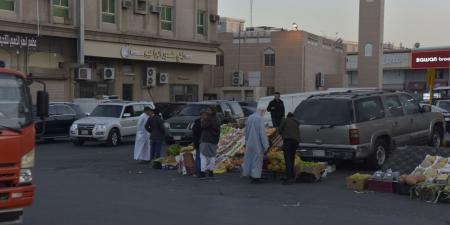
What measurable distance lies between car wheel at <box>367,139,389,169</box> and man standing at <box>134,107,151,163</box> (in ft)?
21.5

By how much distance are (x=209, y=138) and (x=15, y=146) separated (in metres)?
7.46

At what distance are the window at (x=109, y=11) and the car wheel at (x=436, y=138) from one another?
23790 millimetres

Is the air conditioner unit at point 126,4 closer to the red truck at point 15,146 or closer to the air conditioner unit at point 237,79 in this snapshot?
the air conditioner unit at point 237,79

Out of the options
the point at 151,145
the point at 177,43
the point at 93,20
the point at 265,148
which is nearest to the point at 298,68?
the point at 177,43

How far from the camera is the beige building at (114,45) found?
33.8m

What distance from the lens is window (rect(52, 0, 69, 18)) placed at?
116ft

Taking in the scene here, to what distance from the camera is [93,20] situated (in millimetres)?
37281

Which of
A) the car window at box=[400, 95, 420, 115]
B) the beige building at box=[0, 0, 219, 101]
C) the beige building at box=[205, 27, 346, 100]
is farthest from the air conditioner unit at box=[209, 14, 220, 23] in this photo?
the car window at box=[400, 95, 420, 115]

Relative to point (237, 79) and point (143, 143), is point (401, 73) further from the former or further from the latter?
point (143, 143)

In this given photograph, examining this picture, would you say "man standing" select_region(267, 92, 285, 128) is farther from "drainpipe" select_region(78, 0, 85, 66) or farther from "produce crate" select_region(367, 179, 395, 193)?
"drainpipe" select_region(78, 0, 85, 66)

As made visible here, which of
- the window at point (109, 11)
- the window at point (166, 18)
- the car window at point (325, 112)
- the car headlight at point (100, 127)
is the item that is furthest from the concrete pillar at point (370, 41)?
the car window at point (325, 112)

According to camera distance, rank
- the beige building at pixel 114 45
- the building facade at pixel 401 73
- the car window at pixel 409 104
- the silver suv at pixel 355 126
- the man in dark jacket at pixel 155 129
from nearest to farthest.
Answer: the silver suv at pixel 355 126 → the car window at pixel 409 104 → the man in dark jacket at pixel 155 129 → the beige building at pixel 114 45 → the building facade at pixel 401 73

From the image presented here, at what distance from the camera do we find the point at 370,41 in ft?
137

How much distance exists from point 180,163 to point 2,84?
328 inches
